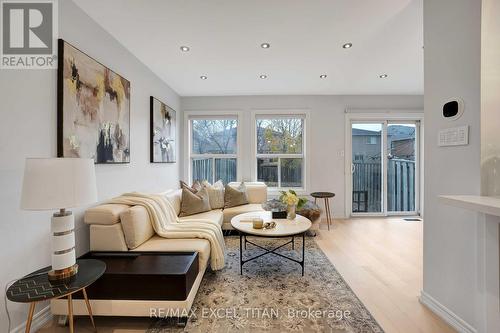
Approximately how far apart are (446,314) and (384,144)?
11.6 feet

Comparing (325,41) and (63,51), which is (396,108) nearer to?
(325,41)

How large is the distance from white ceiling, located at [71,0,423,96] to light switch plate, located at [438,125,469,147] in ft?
3.93

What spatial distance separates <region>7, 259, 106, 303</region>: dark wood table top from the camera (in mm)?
1179

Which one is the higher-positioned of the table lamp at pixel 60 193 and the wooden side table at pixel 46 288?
the table lamp at pixel 60 193

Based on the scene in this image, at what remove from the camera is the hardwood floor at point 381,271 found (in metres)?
1.64

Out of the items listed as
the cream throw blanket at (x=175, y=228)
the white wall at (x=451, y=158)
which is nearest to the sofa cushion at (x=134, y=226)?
the cream throw blanket at (x=175, y=228)

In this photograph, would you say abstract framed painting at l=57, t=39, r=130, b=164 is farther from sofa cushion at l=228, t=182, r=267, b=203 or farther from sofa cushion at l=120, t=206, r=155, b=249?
sofa cushion at l=228, t=182, r=267, b=203

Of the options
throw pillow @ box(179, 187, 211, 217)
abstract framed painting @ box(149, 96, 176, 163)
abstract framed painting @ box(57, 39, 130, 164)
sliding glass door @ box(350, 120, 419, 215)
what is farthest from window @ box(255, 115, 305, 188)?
abstract framed painting @ box(57, 39, 130, 164)

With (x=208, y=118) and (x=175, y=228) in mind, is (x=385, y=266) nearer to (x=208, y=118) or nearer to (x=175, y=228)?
(x=175, y=228)

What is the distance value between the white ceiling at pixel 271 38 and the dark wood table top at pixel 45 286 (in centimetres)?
214

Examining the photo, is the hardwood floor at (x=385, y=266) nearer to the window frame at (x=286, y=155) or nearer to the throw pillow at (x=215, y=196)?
the window frame at (x=286, y=155)

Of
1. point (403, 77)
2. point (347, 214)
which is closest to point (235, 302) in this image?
point (347, 214)

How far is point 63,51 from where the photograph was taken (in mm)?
1746
